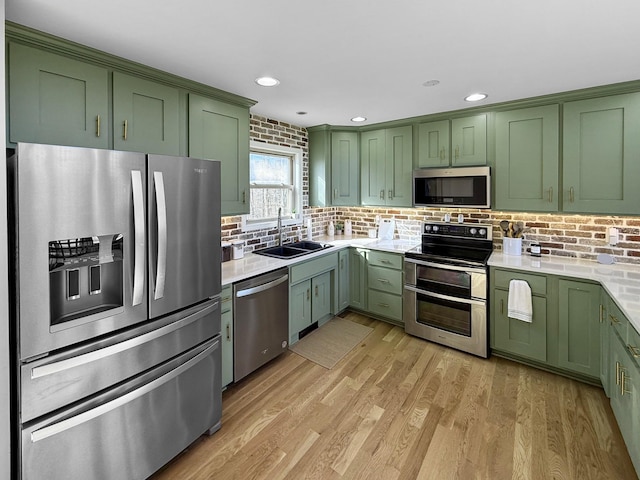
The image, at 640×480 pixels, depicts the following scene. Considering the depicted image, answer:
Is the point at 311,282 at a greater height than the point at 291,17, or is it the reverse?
the point at 291,17

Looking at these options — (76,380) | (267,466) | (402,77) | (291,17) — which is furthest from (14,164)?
(402,77)

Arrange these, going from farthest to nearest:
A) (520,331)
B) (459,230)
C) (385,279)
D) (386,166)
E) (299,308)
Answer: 1. (386,166)
2. (385,279)
3. (459,230)
4. (299,308)
5. (520,331)

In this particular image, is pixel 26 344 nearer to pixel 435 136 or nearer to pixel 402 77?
pixel 402 77

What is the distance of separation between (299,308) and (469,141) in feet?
7.92

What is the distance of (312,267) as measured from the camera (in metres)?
3.34

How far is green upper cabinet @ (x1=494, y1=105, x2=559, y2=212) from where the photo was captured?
9.31 feet

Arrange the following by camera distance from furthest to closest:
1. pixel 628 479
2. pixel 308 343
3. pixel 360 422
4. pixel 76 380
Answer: pixel 308 343 < pixel 360 422 < pixel 628 479 < pixel 76 380

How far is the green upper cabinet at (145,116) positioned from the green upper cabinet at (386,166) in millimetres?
2347

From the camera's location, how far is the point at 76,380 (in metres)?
1.42

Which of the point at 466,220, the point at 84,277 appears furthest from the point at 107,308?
the point at 466,220

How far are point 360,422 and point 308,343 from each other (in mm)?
1203

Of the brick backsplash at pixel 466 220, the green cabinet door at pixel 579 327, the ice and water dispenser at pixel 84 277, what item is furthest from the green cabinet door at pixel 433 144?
the ice and water dispenser at pixel 84 277

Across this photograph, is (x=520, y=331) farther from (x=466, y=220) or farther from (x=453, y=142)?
(x=453, y=142)

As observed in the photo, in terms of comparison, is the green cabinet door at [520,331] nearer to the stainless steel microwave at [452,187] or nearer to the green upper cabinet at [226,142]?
the stainless steel microwave at [452,187]
